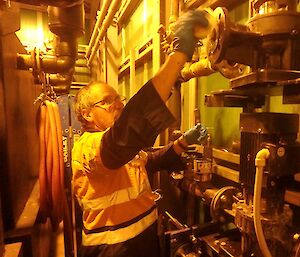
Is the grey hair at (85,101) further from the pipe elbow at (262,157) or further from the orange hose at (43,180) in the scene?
the pipe elbow at (262,157)

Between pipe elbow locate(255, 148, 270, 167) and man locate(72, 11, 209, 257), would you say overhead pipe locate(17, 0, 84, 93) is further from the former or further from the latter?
pipe elbow locate(255, 148, 270, 167)

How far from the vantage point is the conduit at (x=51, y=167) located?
49.1 inches

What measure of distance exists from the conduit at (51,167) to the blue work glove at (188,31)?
33.9 inches

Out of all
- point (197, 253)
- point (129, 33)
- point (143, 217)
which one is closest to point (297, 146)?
point (197, 253)

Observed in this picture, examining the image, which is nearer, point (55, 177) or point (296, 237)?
point (296, 237)

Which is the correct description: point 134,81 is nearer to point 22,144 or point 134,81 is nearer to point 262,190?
point 22,144

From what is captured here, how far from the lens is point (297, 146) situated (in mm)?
590

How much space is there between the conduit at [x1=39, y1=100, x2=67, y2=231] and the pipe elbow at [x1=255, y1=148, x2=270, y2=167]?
993 mm

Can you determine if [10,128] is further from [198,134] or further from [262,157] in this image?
[262,157]

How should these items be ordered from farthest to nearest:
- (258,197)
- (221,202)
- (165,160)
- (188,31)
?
(165,160)
(221,202)
(188,31)
(258,197)

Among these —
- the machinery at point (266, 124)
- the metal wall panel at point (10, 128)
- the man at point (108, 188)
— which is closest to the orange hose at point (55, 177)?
the metal wall panel at point (10, 128)

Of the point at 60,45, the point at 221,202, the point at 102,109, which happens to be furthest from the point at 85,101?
the point at 60,45

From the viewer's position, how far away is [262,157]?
55cm

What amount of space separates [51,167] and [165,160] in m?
0.57
